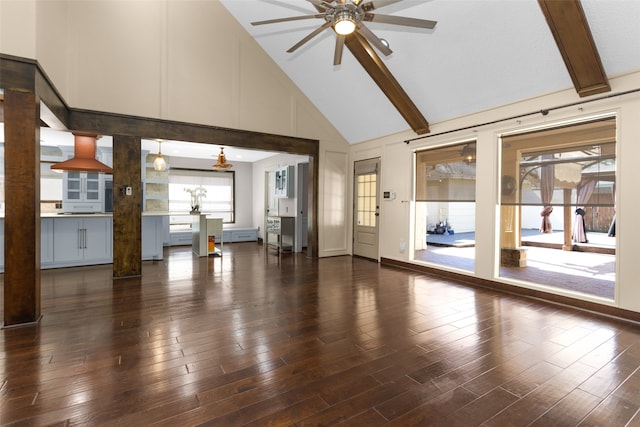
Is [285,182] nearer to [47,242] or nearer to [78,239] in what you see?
[78,239]

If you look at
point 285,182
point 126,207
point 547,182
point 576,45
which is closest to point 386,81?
point 576,45

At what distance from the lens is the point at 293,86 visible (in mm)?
5992

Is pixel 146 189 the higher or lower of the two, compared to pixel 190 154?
lower

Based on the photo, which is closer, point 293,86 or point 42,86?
point 42,86

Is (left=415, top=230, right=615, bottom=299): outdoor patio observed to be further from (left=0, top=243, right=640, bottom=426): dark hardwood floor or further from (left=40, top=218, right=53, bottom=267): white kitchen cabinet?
(left=40, top=218, right=53, bottom=267): white kitchen cabinet

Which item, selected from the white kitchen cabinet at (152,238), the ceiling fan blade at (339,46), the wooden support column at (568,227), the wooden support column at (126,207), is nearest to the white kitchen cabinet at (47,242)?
the white kitchen cabinet at (152,238)

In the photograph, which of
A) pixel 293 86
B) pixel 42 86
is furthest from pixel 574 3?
pixel 42 86

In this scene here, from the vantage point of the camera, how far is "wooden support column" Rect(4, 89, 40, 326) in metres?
2.79

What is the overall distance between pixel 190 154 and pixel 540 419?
358 inches

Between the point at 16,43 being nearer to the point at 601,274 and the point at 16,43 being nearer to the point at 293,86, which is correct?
the point at 293,86

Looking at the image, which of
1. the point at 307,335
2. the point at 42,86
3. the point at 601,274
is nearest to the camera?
the point at 307,335

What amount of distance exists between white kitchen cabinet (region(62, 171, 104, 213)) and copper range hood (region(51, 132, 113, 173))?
1960 millimetres

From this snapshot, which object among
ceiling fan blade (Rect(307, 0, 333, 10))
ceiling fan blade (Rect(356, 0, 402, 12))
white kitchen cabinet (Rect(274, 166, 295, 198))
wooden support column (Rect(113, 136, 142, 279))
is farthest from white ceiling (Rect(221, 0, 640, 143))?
wooden support column (Rect(113, 136, 142, 279))

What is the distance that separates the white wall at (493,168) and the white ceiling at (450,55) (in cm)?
16
